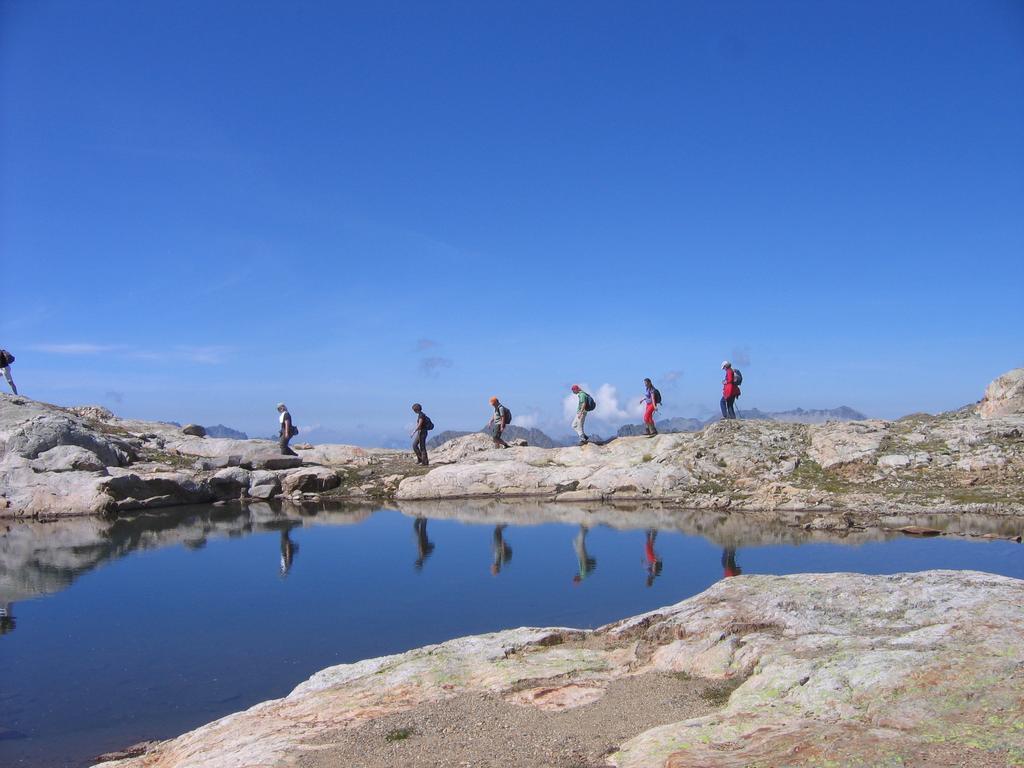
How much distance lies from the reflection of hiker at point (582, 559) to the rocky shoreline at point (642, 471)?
833 cm

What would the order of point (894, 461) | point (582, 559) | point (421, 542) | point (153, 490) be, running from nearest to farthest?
point (582, 559)
point (421, 542)
point (894, 461)
point (153, 490)

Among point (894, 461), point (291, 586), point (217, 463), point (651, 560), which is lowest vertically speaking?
point (291, 586)

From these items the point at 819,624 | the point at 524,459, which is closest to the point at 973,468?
the point at 524,459

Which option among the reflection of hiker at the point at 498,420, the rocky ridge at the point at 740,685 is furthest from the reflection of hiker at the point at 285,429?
the rocky ridge at the point at 740,685

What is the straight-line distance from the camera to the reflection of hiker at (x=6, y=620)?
63.8ft

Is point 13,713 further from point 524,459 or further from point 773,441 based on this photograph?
point 773,441

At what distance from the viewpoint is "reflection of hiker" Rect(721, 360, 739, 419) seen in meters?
42.7

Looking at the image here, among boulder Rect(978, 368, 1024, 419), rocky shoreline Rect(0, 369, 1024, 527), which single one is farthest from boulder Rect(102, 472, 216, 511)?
boulder Rect(978, 368, 1024, 419)

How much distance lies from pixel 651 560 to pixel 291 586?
11161 millimetres

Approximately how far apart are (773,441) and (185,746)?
1340 inches

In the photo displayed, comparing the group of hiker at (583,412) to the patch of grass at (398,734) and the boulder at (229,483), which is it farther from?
the patch of grass at (398,734)

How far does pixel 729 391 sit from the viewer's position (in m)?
42.9

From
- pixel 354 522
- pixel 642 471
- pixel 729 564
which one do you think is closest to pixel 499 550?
pixel 729 564

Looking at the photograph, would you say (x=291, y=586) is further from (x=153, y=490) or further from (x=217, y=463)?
(x=217, y=463)
